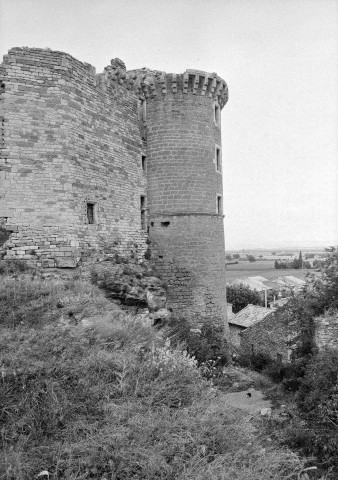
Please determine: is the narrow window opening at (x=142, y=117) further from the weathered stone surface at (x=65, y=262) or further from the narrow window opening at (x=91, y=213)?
the weathered stone surface at (x=65, y=262)

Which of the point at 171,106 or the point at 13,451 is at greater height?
the point at 171,106

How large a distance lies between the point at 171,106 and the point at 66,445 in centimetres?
1254

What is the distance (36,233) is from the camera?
34.1ft

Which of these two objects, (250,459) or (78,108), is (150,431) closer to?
(250,459)

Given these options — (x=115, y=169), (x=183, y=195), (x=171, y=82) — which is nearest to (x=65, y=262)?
(x=115, y=169)

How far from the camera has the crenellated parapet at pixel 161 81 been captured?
13.8 meters

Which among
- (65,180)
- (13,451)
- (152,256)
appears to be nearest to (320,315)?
(152,256)

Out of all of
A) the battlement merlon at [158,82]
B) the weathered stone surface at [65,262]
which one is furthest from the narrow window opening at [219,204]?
the weathered stone surface at [65,262]

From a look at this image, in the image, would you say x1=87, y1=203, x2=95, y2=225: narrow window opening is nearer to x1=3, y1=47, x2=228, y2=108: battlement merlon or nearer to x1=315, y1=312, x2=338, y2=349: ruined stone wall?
x1=3, y1=47, x2=228, y2=108: battlement merlon

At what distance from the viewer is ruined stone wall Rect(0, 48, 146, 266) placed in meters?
10.1

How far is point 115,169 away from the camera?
12.9m

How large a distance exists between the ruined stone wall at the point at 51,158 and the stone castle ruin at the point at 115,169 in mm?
29

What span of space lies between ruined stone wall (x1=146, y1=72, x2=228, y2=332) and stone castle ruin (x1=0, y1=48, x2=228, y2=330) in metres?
0.04

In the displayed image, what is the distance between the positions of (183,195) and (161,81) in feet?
14.9
